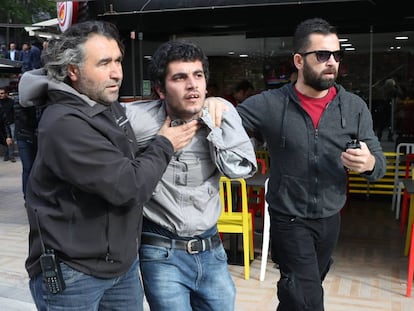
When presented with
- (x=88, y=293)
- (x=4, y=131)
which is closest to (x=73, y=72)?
(x=88, y=293)

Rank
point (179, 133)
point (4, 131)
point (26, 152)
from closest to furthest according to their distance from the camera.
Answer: point (179, 133)
point (26, 152)
point (4, 131)

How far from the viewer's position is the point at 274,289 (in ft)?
13.2

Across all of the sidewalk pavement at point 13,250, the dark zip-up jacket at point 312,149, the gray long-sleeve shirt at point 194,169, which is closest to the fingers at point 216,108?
the gray long-sleeve shirt at point 194,169

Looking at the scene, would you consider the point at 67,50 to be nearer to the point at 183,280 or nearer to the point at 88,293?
the point at 88,293

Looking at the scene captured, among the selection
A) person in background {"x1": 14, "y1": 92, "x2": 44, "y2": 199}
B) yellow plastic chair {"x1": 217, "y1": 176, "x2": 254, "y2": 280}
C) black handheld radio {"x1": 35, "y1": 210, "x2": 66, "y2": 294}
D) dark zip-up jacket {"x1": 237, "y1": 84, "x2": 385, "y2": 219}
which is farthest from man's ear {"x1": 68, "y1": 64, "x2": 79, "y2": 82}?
person in background {"x1": 14, "y1": 92, "x2": 44, "y2": 199}

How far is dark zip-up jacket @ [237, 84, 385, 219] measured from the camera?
256cm

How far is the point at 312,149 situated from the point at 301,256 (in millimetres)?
531

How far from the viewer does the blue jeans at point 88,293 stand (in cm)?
174

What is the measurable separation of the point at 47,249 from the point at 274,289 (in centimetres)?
263

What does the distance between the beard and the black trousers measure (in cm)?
66

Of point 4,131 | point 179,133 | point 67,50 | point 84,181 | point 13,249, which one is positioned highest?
point 67,50

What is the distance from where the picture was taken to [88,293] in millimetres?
1770

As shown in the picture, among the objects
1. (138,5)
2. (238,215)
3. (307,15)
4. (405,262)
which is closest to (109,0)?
(138,5)

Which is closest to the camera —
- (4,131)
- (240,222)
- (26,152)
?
(240,222)
